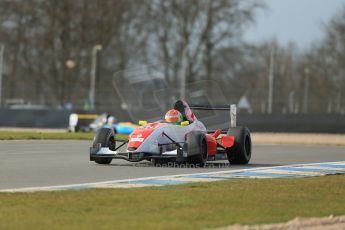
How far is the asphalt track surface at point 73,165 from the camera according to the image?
13500 mm

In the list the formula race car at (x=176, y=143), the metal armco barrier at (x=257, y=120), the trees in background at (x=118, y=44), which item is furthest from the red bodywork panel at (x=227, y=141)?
the trees in background at (x=118, y=44)

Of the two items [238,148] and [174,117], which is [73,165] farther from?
[238,148]

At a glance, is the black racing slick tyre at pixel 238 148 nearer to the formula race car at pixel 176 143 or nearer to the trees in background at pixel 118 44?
the formula race car at pixel 176 143

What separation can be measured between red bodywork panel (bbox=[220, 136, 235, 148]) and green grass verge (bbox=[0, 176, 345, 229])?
16.5 feet

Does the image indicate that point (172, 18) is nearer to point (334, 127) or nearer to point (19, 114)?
point (19, 114)

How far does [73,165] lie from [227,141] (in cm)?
330

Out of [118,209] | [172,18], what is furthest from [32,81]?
[118,209]

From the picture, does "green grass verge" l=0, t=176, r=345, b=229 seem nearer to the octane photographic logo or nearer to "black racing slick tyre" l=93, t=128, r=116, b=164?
"black racing slick tyre" l=93, t=128, r=116, b=164

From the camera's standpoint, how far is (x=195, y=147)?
53.4 ft

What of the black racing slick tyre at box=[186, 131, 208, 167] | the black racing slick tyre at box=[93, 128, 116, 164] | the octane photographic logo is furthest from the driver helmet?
the octane photographic logo

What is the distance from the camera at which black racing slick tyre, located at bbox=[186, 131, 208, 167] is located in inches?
640

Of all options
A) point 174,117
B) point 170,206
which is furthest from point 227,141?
point 170,206

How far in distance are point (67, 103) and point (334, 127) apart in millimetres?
22509

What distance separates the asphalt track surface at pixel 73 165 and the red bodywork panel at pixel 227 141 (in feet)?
1.36
